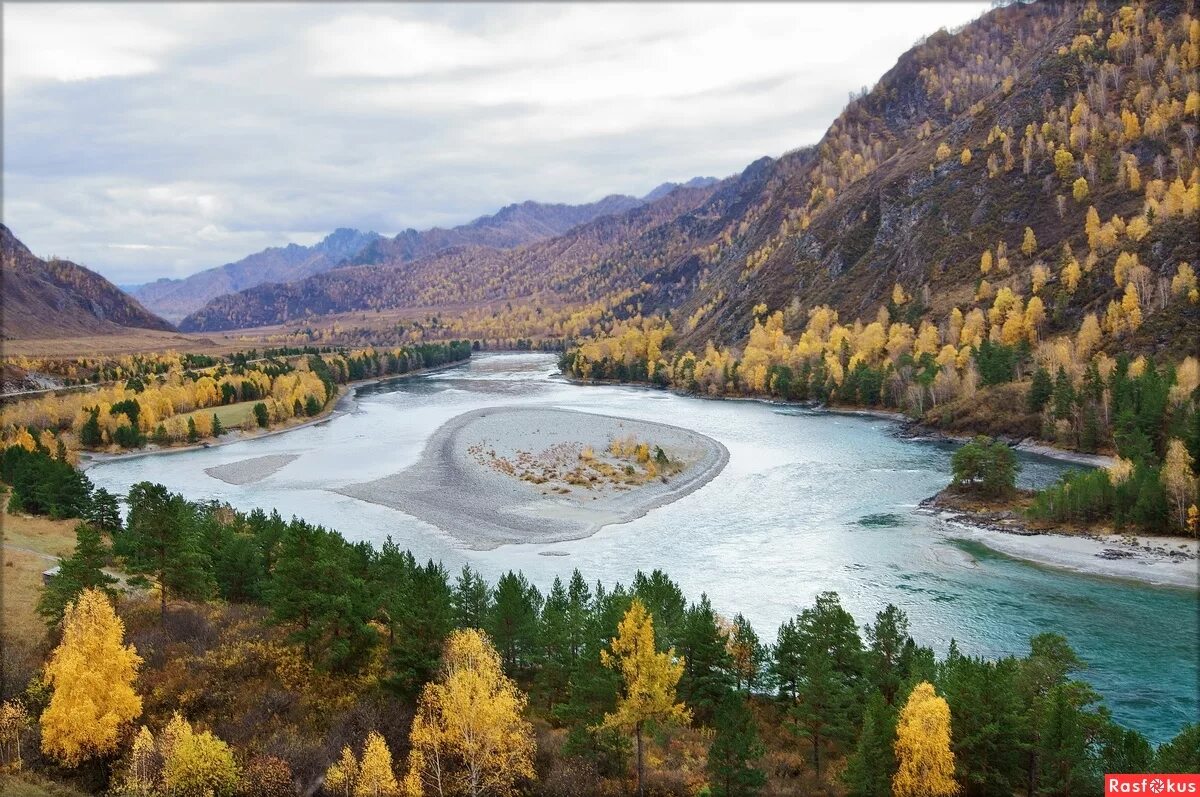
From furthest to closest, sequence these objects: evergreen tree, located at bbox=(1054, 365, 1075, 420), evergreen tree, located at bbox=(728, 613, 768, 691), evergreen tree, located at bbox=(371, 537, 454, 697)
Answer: evergreen tree, located at bbox=(1054, 365, 1075, 420) → evergreen tree, located at bbox=(728, 613, 768, 691) → evergreen tree, located at bbox=(371, 537, 454, 697)

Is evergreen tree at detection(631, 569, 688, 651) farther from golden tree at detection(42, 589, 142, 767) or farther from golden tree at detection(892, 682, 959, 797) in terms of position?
golden tree at detection(42, 589, 142, 767)

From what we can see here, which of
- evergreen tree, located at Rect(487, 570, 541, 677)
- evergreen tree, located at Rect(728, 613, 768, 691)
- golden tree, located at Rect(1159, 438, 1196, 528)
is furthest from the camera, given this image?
golden tree, located at Rect(1159, 438, 1196, 528)

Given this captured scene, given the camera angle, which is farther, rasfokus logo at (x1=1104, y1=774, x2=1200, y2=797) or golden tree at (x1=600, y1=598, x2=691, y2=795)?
golden tree at (x1=600, y1=598, x2=691, y2=795)

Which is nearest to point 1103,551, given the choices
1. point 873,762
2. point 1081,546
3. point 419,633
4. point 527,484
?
point 1081,546

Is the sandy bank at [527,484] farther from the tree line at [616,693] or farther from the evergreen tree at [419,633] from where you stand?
the evergreen tree at [419,633]

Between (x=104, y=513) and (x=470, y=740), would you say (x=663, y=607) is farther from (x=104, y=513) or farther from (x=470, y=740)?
(x=104, y=513)

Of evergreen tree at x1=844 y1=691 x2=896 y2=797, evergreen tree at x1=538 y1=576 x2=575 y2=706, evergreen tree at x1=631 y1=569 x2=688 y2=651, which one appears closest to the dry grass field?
evergreen tree at x1=538 y1=576 x2=575 y2=706

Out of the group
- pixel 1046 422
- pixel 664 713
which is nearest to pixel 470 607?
pixel 664 713
